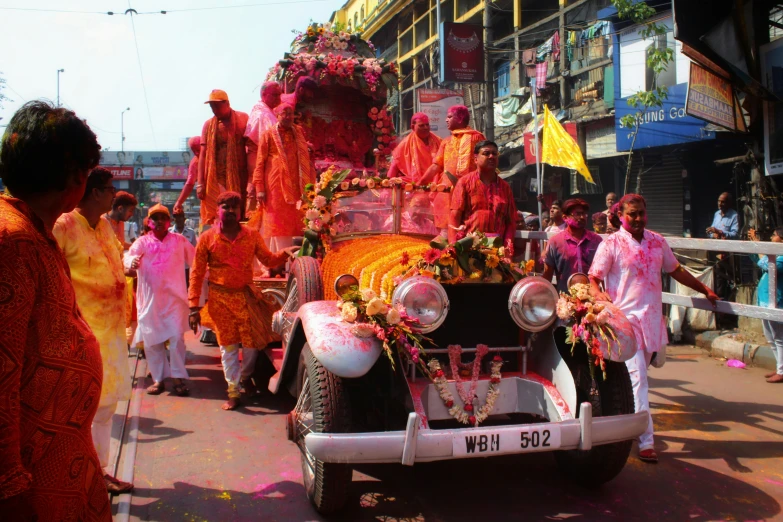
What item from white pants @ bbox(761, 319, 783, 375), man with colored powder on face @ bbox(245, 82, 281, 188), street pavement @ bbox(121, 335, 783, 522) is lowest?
street pavement @ bbox(121, 335, 783, 522)

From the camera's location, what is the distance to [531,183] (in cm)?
1862

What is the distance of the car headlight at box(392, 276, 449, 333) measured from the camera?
11.4 ft

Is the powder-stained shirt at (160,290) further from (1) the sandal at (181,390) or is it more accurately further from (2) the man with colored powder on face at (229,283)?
(2) the man with colored powder on face at (229,283)

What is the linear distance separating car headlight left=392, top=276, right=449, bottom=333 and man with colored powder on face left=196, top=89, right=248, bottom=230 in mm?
5382

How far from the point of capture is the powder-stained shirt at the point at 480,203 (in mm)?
5348

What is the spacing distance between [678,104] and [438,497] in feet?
38.8

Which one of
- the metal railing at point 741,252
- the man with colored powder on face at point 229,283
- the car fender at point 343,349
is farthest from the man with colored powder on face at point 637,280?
the man with colored powder on face at point 229,283

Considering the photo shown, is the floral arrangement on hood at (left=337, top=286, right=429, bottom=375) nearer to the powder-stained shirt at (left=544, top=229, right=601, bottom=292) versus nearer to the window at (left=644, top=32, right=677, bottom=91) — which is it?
the powder-stained shirt at (left=544, top=229, right=601, bottom=292)

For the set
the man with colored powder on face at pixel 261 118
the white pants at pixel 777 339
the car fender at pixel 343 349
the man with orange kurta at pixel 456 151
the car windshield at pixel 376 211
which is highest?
the man with colored powder on face at pixel 261 118

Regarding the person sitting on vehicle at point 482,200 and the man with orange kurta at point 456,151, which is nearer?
the person sitting on vehicle at point 482,200

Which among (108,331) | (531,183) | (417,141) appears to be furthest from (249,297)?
(531,183)

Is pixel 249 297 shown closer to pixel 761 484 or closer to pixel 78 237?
pixel 78 237

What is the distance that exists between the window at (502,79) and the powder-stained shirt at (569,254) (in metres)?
18.3

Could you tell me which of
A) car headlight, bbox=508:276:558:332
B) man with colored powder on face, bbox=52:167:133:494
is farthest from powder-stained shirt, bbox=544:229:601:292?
man with colored powder on face, bbox=52:167:133:494
